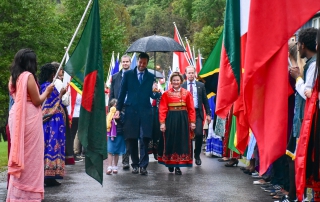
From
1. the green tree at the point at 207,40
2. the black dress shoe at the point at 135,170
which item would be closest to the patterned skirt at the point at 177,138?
the black dress shoe at the point at 135,170

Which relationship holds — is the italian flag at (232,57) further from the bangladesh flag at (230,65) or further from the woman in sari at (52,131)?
the woman in sari at (52,131)

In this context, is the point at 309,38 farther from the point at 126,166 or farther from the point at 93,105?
the point at 126,166

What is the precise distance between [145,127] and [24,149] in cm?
522

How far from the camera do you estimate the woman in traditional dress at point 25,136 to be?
737cm

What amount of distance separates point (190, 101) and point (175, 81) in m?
0.45

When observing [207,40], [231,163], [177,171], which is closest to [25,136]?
[177,171]

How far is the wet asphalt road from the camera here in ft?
31.5

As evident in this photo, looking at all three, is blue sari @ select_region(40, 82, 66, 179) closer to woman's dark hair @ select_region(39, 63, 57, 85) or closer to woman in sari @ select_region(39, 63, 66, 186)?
woman in sari @ select_region(39, 63, 66, 186)

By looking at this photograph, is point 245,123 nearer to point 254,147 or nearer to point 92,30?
point 92,30

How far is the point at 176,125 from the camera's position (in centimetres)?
1271

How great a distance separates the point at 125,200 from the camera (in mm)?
9344

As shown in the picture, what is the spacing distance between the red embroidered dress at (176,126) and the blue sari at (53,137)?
2.50 metres

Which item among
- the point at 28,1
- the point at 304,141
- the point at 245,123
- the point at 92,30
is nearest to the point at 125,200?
the point at 92,30

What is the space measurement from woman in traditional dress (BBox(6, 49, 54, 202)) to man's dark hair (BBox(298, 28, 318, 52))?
2.60m
